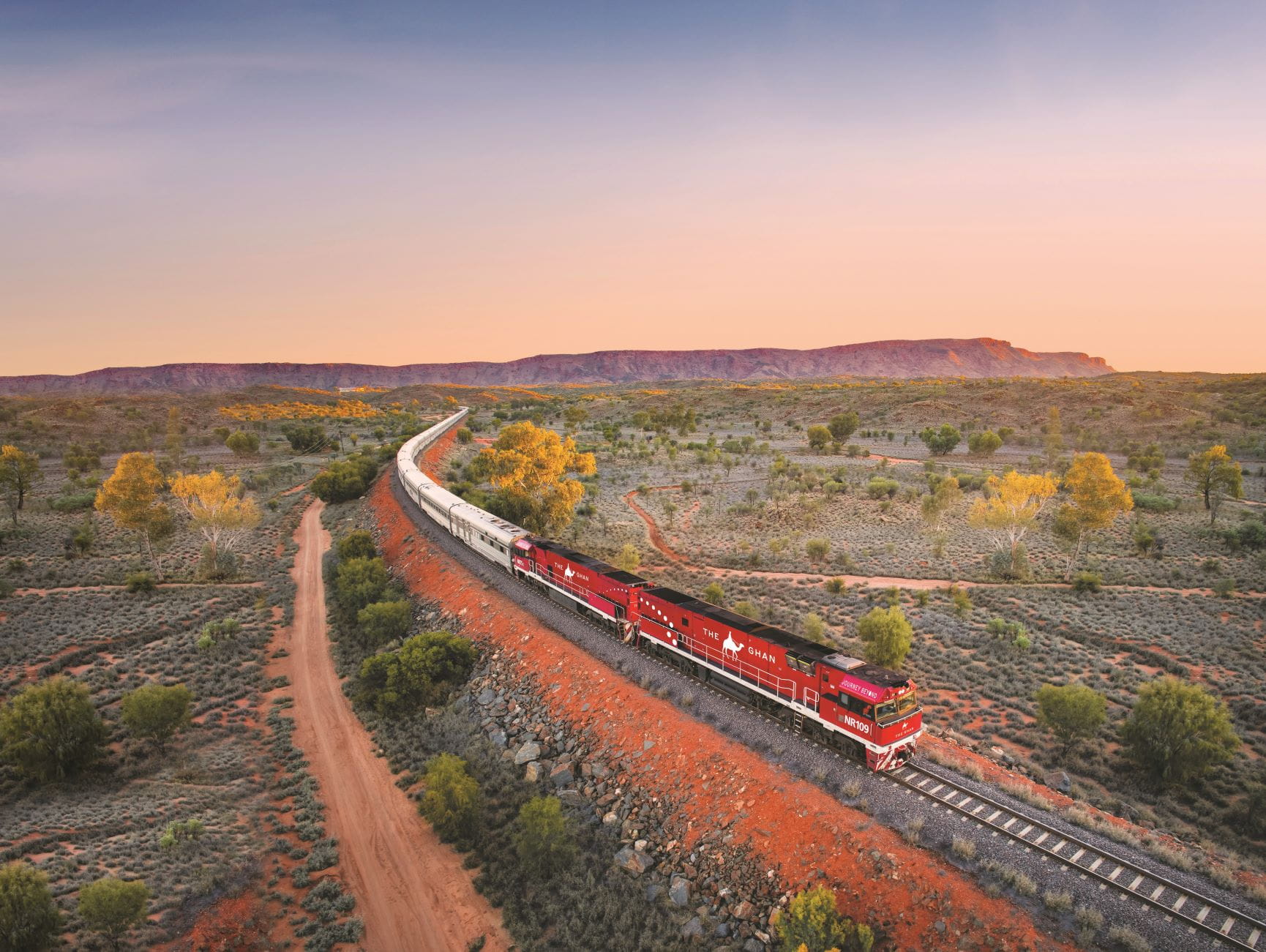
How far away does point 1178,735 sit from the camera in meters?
20.8

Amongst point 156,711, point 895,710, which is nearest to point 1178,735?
point 895,710

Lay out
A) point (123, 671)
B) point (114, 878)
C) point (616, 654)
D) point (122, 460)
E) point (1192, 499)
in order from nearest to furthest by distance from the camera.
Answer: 1. point (114, 878)
2. point (616, 654)
3. point (123, 671)
4. point (122, 460)
5. point (1192, 499)

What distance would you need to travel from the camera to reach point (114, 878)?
1609 cm

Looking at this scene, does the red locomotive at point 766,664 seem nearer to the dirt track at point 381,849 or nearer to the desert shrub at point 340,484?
the dirt track at point 381,849

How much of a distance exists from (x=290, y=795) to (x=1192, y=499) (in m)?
77.1

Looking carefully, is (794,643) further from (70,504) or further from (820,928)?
(70,504)

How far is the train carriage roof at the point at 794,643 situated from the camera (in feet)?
58.6

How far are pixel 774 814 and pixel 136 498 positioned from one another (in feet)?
153

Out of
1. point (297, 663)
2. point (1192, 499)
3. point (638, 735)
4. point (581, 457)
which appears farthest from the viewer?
point (1192, 499)

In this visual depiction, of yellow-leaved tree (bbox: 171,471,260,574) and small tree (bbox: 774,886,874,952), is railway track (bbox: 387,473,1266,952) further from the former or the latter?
yellow-leaved tree (bbox: 171,471,260,574)

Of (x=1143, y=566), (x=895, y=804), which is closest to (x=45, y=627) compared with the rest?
(x=895, y=804)

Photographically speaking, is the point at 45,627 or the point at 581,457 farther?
the point at 581,457

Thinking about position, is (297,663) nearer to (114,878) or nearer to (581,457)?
(114,878)

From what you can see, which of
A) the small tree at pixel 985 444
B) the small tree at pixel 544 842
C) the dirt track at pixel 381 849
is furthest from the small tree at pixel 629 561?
the small tree at pixel 985 444
